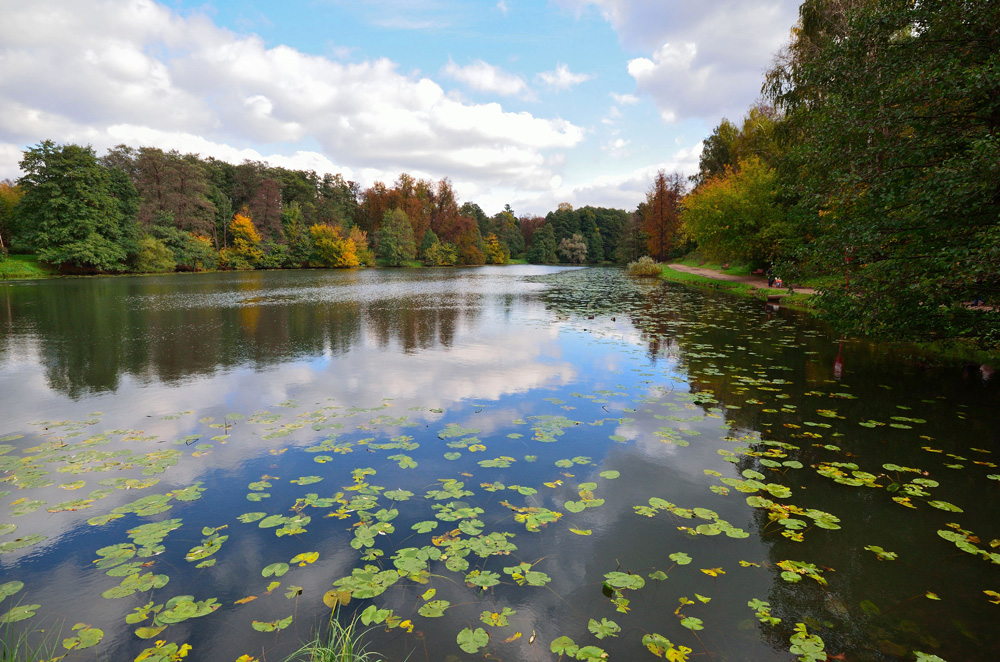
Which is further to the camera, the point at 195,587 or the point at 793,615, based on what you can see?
the point at 195,587

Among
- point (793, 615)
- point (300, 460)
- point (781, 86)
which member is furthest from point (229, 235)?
point (793, 615)

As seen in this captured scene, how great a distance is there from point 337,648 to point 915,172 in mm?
10380

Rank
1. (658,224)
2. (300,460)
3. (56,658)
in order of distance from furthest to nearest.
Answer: (658,224) → (300,460) → (56,658)

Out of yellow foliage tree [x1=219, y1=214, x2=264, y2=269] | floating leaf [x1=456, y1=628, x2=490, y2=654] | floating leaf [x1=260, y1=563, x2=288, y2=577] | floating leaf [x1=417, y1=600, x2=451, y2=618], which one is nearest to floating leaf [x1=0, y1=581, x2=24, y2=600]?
floating leaf [x1=260, y1=563, x2=288, y2=577]

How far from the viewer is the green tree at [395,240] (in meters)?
76.4

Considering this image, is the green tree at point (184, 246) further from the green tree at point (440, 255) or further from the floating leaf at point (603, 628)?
the floating leaf at point (603, 628)

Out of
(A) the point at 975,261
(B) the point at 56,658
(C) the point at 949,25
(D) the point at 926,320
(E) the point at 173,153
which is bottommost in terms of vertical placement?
(B) the point at 56,658

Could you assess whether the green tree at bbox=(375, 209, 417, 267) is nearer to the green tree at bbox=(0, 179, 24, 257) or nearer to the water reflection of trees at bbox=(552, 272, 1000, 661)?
the green tree at bbox=(0, 179, 24, 257)

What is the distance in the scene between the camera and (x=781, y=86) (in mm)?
24422

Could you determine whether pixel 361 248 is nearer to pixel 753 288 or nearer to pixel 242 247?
pixel 242 247

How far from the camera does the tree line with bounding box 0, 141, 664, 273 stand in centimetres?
4331

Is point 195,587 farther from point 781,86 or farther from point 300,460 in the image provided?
point 781,86

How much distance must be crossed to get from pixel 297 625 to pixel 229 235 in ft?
232

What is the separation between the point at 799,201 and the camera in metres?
15.7
